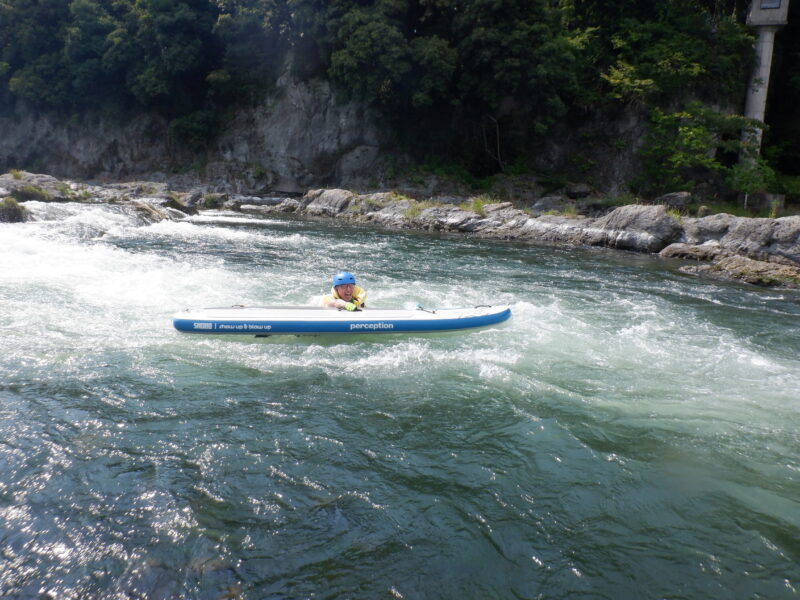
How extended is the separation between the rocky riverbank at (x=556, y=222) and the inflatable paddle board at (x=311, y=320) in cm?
782

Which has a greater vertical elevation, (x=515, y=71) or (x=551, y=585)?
(x=515, y=71)

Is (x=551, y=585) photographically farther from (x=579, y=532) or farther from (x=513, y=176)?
(x=513, y=176)

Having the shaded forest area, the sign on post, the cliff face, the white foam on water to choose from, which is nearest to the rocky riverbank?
the white foam on water

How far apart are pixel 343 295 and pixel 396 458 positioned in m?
3.25

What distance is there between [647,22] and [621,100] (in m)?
3.06

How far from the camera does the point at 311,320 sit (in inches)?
241

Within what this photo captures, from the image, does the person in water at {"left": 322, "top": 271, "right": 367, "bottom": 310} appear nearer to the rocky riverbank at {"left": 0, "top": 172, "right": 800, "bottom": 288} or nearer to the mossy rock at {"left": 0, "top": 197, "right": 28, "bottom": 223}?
the rocky riverbank at {"left": 0, "top": 172, "right": 800, "bottom": 288}

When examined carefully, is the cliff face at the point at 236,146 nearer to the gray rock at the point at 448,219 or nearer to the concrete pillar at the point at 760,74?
the gray rock at the point at 448,219

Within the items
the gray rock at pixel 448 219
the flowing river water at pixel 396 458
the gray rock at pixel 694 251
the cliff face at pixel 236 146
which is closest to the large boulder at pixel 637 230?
the gray rock at pixel 694 251

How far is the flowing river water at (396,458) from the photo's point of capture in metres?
2.76

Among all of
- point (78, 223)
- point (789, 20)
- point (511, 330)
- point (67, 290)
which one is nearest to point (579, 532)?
point (511, 330)

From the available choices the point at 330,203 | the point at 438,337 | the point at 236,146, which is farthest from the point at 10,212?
the point at 236,146

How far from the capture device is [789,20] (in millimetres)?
22141

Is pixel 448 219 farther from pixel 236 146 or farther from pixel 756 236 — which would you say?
pixel 236 146
